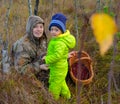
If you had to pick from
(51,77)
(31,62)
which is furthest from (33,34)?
(51,77)

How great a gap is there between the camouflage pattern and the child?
0.70 ft

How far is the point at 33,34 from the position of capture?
3318 mm

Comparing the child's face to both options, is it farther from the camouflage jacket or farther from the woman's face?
the camouflage jacket

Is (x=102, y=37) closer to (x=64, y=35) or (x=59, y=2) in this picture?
(x=64, y=35)

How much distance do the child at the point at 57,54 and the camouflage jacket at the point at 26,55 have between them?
210 millimetres


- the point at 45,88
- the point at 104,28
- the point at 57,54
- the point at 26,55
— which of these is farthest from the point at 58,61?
the point at 104,28

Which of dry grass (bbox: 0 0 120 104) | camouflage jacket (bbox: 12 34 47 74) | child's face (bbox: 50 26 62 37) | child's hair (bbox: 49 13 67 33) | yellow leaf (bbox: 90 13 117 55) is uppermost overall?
child's hair (bbox: 49 13 67 33)

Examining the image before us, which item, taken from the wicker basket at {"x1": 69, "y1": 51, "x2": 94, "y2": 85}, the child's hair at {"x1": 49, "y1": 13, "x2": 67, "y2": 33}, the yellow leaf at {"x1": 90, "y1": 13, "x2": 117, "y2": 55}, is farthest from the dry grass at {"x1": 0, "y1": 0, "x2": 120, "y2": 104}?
the yellow leaf at {"x1": 90, "y1": 13, "x2": 117, "y2": 55}

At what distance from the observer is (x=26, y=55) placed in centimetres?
329

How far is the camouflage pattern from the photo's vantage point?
3.25 m

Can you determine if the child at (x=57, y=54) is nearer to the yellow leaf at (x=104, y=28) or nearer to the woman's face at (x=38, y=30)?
the woman's face at (x=38, y=30)

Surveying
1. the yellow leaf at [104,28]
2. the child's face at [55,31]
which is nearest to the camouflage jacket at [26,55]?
the child's face at [55,31]

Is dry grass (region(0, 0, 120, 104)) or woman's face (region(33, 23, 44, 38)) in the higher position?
woman's face (region(33, 23, 44, 38))

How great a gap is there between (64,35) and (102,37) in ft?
8.30
